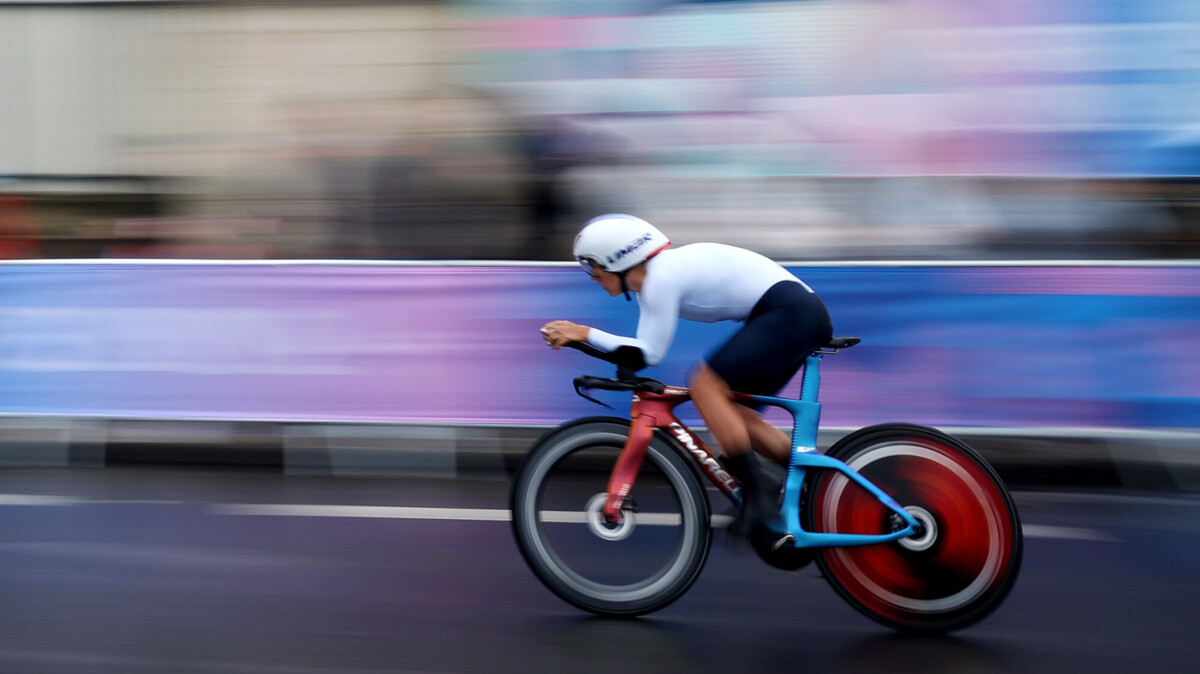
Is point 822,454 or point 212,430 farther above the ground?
point 822,454

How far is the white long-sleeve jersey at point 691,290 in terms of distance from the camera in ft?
13.1

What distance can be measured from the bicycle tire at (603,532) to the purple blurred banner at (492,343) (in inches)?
107

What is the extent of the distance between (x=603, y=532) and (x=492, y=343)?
10.2 ft

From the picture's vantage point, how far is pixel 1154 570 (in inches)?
189

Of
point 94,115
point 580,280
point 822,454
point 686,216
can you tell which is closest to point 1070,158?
point 686,216

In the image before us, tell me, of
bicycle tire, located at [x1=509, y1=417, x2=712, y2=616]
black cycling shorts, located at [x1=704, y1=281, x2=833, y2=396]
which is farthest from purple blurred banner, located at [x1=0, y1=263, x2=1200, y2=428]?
black cycling shorts, located at [x1=704, y1=281, x2=833, y2=396]

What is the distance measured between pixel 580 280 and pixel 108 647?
12.0 ft

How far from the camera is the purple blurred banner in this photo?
6.68 meters

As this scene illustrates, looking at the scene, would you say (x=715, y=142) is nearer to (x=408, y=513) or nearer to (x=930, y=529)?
(x=408, y=513)

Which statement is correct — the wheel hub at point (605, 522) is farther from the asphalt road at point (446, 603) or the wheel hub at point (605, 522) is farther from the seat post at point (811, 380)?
the seat post at point (811, 380)

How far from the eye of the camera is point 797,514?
13.1 feet

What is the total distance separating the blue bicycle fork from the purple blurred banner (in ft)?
9.18

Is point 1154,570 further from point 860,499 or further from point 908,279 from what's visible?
point 908,279

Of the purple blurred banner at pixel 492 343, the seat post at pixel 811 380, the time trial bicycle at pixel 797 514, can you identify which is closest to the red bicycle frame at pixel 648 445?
the time trial bicycle at pixel 797 514
